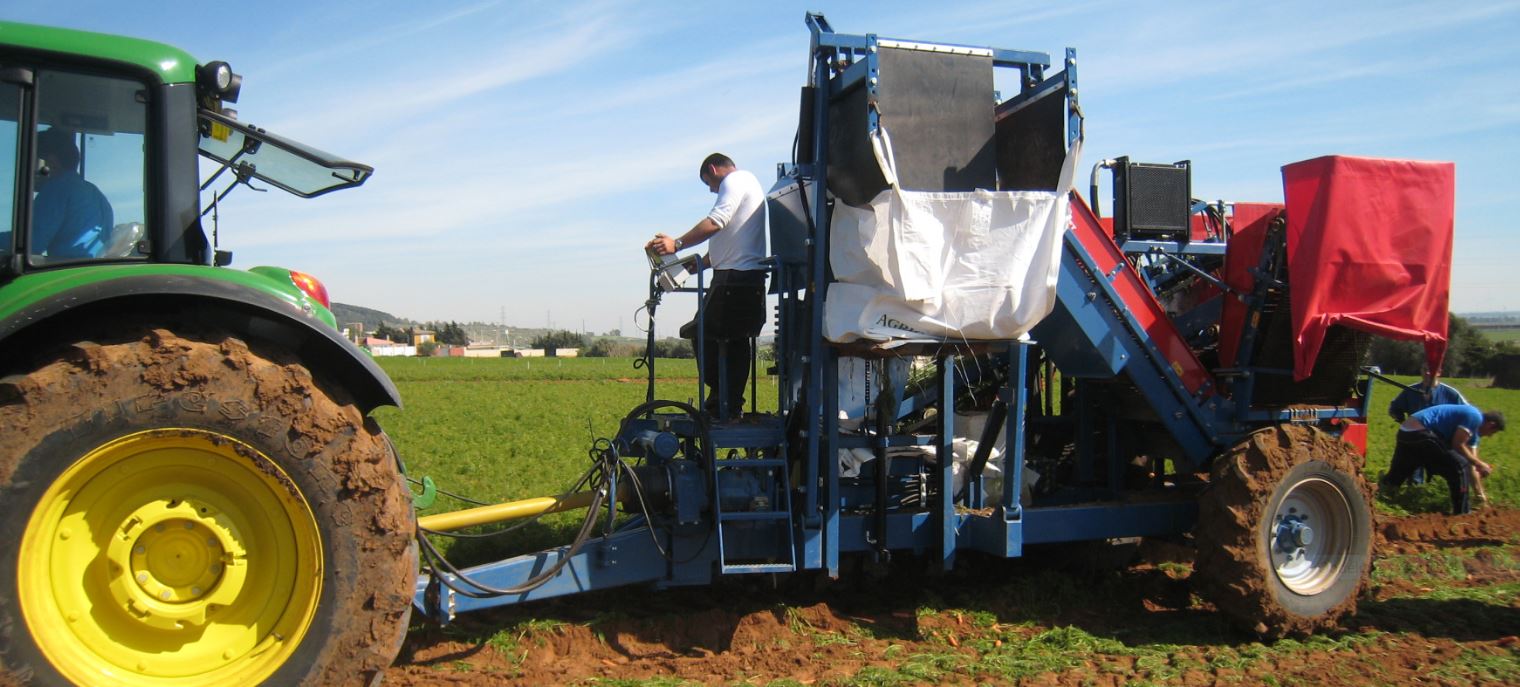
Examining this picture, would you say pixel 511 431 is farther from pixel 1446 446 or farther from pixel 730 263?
pixel 1446 446

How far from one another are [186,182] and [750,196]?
310 cm

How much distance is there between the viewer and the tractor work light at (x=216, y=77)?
412 centimetres

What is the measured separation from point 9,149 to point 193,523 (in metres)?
1.54

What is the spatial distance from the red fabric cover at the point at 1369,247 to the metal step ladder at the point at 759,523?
323cm

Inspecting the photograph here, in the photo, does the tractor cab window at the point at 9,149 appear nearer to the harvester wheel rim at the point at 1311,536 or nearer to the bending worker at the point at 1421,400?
the harvester wheel rim at the point at 1311,536

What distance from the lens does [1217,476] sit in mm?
6203

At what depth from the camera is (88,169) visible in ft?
13.1

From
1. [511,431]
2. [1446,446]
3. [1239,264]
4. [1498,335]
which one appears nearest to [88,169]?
[1239,264]

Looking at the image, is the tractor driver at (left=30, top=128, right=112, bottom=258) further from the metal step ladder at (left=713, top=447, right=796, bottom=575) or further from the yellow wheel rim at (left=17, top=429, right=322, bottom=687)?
the metal step ladder at (left=713, top=447, right=796, bottom=575)

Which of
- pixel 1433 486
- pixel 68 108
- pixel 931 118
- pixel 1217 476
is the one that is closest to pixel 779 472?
pixel 931 118

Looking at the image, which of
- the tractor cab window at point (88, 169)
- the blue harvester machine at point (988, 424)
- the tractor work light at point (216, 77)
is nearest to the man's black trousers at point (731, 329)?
the blue harvester machine at point (988, 424)

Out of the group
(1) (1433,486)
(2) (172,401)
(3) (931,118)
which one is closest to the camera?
(2) (172,401)

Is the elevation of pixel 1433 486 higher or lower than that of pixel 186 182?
lower

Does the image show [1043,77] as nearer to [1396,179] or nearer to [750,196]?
[750,196]
